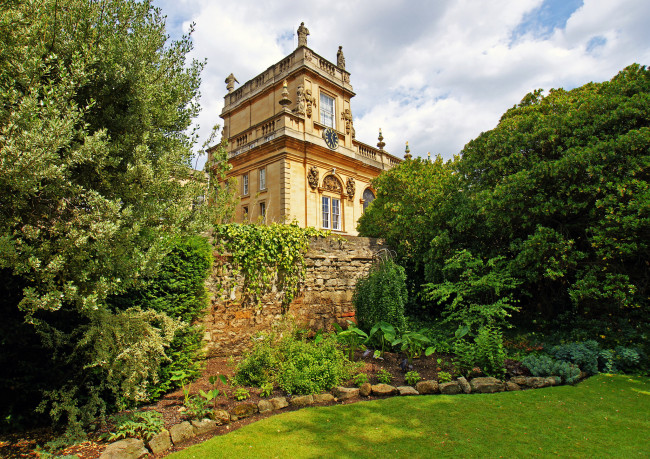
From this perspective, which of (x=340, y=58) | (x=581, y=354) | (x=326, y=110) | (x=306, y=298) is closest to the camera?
(x=581, y=354)

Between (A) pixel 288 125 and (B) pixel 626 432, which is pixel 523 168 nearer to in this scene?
(B) pixel 626 432

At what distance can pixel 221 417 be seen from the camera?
5.00 meters

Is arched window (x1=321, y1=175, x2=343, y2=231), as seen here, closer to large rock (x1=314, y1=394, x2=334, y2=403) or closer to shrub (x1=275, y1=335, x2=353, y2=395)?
shrub (x1=275, y1=335, x2=353, y2=395)

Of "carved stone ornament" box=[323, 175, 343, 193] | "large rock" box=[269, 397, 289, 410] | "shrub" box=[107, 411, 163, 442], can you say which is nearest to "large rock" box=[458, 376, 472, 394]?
"large rock" box=[269, 397, 289, 410]

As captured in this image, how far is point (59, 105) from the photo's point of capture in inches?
149

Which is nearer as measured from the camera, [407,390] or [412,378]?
[407,390]

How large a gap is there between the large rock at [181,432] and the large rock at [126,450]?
36 centimetres

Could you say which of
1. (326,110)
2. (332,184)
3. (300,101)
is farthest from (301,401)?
(326,110)

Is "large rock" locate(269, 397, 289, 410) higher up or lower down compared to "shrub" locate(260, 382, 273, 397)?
lower down

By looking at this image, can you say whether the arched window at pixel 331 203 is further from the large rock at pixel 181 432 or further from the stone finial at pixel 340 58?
the large rock at pixel 181 432

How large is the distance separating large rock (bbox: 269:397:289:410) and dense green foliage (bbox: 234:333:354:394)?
358mm

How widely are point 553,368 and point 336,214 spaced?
610 inches

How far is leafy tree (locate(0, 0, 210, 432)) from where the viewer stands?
11.5 feet

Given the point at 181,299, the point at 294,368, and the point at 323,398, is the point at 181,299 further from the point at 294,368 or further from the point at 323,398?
the point at 323,398
